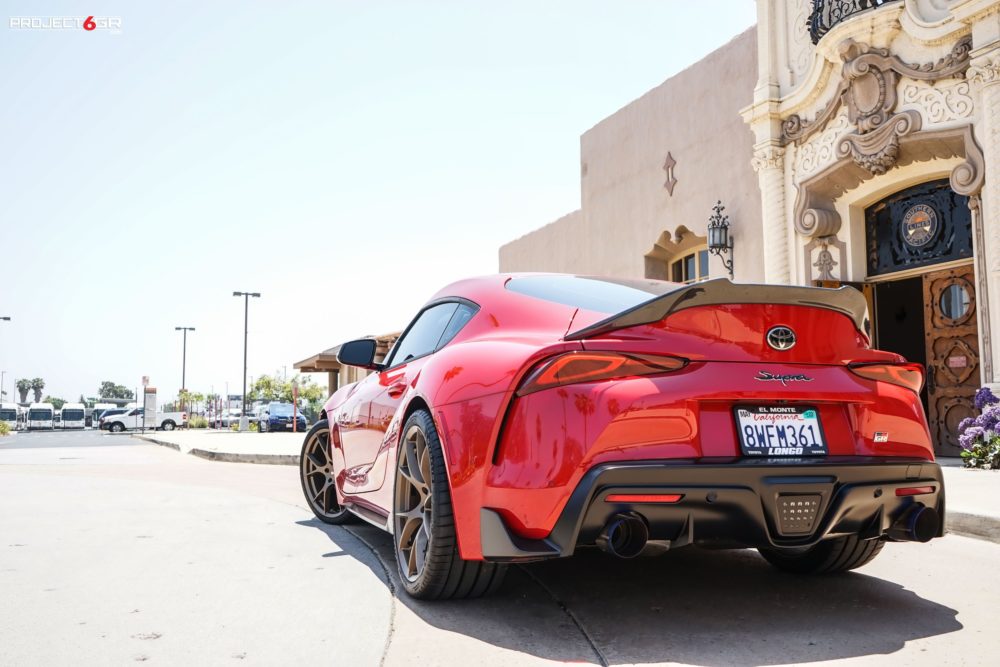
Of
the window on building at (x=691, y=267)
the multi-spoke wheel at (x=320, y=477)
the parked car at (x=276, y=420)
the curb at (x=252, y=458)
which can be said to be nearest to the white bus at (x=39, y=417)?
the parked car at (x=276, y=420)

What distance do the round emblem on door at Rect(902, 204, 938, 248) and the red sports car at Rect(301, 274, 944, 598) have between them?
8.33 m

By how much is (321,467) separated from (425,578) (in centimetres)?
272

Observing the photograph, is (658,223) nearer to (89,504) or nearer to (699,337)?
(89,504)

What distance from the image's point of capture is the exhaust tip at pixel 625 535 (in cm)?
270

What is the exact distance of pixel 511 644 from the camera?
2838 mm

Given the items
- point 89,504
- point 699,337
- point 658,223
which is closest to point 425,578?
point 699,337

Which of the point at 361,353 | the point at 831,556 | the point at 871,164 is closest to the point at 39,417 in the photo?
the point at 871,164

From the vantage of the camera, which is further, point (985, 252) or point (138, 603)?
point (985, 252)

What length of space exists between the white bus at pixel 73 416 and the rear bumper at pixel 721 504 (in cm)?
7836

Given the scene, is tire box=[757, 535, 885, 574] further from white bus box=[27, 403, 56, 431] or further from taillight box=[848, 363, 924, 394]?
white bus box=[27, 403, 56, 431]

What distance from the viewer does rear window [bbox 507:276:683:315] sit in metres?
3.42

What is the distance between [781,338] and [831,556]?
4.33 ft

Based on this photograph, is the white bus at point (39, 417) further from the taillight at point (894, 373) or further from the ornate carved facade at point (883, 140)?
the taillight at point (894, 373)

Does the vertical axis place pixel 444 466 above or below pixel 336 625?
above
